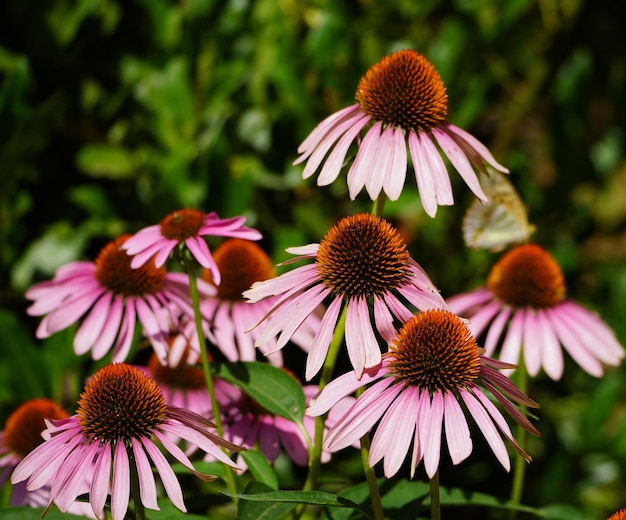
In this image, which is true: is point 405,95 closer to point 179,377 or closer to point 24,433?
point 179,377

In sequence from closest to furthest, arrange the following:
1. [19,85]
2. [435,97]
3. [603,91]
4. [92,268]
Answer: [435,97]
[92,268]
[19,85]
[603,91]

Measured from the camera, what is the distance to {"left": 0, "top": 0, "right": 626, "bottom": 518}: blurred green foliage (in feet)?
6.87

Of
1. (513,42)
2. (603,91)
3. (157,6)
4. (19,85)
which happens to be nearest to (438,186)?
(19,85)

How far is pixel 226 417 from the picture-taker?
1.27m

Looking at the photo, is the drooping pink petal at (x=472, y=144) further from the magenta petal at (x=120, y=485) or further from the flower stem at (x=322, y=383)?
the magenta petal at (x=120, y=485)

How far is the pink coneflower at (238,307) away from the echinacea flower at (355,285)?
0.26m

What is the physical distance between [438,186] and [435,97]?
164mm

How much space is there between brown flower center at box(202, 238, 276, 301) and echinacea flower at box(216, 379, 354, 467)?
17cm

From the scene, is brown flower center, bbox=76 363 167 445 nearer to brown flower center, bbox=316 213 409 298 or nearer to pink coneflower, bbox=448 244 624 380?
brown flower center, bbox=316 213 409 298

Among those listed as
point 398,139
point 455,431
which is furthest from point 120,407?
point 398,139

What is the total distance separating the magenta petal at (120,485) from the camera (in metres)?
0.83

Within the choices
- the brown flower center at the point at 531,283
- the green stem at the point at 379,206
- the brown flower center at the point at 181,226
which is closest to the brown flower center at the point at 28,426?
the brown flower center at the point at 181,226

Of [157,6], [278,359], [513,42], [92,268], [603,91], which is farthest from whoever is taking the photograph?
[603,91]

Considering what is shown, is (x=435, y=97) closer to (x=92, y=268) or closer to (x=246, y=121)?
(x=92, y=268)
